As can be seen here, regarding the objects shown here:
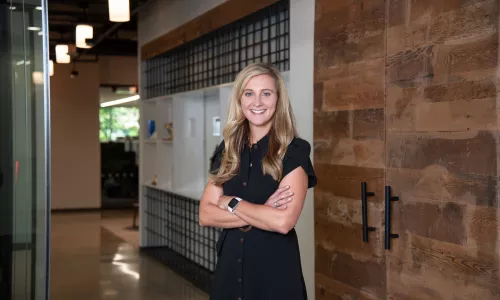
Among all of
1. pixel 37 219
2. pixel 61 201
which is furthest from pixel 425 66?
pixel 61 201

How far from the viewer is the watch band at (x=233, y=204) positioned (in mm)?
2473

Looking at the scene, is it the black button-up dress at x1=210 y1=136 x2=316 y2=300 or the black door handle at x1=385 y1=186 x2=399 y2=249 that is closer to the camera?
the black button-up dress at x1=210 y1=136 x2=316 y2=300

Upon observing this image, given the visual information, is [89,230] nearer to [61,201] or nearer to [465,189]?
[61,201]

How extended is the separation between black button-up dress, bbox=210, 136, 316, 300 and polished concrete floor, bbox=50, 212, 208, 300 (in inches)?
136

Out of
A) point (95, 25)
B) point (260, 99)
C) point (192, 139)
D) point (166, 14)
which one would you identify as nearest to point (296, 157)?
point (260, 99)

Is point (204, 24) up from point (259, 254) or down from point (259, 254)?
up

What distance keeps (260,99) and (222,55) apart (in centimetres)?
382

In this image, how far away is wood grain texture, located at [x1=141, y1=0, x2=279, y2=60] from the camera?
5.32m

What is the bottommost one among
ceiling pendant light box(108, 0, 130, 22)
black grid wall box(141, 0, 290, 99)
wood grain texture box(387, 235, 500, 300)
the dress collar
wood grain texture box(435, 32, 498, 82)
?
wood grain texture box(387, 235, 500, 300)

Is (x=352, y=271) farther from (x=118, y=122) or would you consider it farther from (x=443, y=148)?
(x=118, y=122)

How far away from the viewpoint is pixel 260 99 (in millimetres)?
2473

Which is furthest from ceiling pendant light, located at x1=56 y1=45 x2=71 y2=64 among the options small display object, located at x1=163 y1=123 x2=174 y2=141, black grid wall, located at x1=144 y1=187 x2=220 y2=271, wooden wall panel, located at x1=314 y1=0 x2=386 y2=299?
wooden wall panel, located at x1=314 y1=0 x2=386 y2=299

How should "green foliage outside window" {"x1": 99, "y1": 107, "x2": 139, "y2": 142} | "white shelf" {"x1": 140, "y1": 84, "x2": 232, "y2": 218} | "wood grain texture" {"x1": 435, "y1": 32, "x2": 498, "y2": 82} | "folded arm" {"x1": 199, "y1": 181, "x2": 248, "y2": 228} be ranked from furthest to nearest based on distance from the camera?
"green foliage outside window" {"x1": 99, "y1": 107, "x2": 139, "y2": 142}, "white shelf" {"x1": 140, "y1": 84, "x2": 232, "y2": 218}, "wood grain texture" {"x1": 435, "y1": 32, "x2": 498, "y2": 82}, "folded arm" {"x1": 199, "y1": 181, "x2": 248, "y2": 228}

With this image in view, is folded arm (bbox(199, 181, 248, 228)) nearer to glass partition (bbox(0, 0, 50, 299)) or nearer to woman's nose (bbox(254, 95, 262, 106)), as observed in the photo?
woman's nose (bbox(254, 95, 262, 106))
